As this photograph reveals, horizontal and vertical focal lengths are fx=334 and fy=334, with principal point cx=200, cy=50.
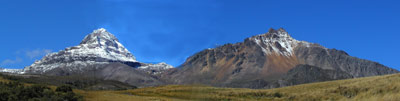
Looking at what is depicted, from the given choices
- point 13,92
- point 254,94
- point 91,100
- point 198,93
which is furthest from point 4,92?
point 254,94

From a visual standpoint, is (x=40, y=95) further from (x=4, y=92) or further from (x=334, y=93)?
(x=334, y=93)

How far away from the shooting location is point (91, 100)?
43.4m

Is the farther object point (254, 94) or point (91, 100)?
point (254, 94)

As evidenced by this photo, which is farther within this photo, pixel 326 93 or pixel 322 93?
pixel 322 93

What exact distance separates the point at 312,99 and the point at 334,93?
8.83 ft

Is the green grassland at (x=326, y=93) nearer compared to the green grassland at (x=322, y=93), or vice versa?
the green grassland at (x=326, y=93)

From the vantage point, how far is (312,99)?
132ft

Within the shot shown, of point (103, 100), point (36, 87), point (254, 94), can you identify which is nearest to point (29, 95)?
point (36, 87)

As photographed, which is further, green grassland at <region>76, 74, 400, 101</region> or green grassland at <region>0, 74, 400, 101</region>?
green grassland at <region>0, 74, 400, 101</region>

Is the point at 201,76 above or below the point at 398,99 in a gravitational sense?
above

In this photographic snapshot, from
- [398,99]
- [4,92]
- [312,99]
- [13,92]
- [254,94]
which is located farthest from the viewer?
[254,94]

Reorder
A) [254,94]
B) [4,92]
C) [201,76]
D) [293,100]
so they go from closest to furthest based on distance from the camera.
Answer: [201,76] < [4,92] < [293,100] < [254,94]

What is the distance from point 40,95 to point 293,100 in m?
34.0

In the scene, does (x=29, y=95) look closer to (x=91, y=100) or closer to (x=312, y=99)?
(x=91, y=100)
